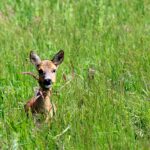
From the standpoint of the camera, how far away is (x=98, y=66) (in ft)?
23.4

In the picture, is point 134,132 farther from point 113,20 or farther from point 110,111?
point 113,20

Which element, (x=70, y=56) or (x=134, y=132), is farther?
(x=70, y=56)

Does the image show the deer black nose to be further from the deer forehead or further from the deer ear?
the deer ear

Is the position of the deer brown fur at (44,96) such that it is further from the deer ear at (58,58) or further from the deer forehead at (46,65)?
the deer ear at (58,58)

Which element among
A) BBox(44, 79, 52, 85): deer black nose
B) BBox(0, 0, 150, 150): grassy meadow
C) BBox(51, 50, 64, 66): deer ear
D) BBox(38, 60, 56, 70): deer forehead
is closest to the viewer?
BBox(0, 0, 150, 150): grassy meadow

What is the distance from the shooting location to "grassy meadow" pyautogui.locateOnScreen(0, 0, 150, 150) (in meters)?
5.24

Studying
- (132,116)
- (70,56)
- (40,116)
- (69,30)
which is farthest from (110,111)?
(69,30)

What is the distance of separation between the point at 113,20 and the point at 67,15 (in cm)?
72

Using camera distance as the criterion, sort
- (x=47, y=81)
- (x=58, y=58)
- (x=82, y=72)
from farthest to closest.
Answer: (x=82, y=72), (x=58, y=58), (x=47, y=81)

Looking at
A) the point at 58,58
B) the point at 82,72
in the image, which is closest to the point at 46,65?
the point at 58,58

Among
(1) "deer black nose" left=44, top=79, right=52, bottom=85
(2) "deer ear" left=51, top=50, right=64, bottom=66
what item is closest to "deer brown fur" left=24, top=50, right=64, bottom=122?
(1) "deer black nose" left=44, top=79, right=52, bottom=85

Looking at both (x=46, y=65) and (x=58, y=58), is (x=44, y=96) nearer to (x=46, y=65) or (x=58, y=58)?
(x=46, y=65)

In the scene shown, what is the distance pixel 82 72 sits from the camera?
7.04 meters

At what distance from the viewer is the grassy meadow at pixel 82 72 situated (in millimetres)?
5242
